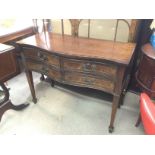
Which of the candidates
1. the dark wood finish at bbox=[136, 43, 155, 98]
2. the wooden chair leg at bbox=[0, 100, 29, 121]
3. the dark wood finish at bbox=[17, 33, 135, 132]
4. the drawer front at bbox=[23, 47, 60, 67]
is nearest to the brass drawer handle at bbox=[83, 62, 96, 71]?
the dark wood finish at bbox=[17, 33, 135, 132]

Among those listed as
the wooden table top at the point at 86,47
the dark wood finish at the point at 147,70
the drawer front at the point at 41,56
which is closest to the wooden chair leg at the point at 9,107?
the drawer front at the point at 41,56

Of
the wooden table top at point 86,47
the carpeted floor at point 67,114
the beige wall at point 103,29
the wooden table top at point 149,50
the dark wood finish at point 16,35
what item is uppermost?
the beige wall at point 103,29

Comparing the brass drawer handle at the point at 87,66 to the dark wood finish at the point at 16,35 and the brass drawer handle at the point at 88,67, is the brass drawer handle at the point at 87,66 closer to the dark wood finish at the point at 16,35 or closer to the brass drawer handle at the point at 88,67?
the brass drawer handle at the point at 88,67

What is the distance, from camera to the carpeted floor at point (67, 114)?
5.30ft

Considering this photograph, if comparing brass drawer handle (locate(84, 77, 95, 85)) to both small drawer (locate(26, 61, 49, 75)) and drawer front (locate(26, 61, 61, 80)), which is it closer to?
drawer front (locate(26, 61, 61, 80))

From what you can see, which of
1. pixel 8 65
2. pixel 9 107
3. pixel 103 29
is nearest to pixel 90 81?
pixel 103 29

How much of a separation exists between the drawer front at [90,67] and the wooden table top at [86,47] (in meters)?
0.06

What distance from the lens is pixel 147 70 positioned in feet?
4.90

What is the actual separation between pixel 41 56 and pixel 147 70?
102cm

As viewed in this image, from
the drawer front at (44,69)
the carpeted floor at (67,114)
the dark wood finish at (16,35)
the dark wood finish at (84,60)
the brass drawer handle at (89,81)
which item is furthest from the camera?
the dark wood finish at (16,35)

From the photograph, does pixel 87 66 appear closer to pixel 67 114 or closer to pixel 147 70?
pixel 147 70

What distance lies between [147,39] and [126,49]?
0.47m
